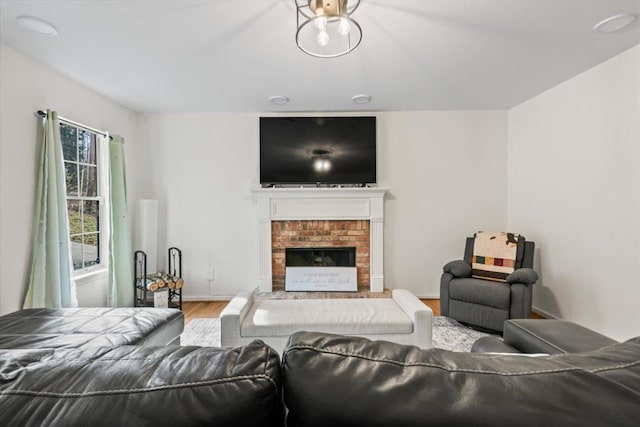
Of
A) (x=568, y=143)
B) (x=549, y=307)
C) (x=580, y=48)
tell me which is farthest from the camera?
(x=549, y=307)

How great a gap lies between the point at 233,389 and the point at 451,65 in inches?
118

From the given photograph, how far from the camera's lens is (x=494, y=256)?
3.36 meters

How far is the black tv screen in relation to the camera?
3.96 m

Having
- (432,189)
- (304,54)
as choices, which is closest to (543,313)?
(432,189)

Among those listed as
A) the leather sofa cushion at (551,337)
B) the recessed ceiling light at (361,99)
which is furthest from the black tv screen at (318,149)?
the leather sofa cushion at (551,337)

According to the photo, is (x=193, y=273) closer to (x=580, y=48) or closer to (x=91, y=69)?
(x=91, y=69)

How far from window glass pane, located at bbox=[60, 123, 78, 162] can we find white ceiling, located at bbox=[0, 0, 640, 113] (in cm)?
48

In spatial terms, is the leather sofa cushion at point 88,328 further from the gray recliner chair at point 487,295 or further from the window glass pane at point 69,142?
the gray recliner chair at point 487,295

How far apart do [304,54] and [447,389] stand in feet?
8.35

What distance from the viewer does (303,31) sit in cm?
221

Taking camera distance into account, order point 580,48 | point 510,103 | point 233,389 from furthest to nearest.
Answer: point 510,103 < point 580,48 < point 233,389

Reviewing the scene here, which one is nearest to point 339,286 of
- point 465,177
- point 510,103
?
point 465,177

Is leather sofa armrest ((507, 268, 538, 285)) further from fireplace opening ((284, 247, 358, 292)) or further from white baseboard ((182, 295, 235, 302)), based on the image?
white baseboard ((182, 295, 235, 302))

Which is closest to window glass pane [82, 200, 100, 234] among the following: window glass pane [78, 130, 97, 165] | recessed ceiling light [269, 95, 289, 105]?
window glass pane [78, 130, 97, 165]
